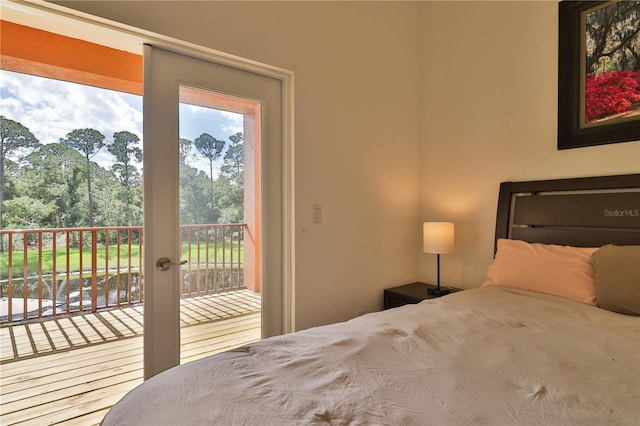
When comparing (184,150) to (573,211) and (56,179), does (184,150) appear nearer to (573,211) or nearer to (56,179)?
(56,179)

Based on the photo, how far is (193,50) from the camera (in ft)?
6.30

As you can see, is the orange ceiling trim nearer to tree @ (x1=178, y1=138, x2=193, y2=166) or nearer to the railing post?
tree @ (x1=178, y1=138, x2=193, y2=166)

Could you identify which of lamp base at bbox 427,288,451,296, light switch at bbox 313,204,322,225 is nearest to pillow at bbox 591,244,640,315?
lamp base at bbox 427,288,451,296

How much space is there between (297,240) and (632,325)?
5.67 ft

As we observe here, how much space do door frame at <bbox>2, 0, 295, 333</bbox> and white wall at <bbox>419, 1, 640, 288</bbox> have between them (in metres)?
1.39

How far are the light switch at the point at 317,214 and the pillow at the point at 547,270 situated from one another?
3.92 feet

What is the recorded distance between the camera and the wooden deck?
6.50 feet

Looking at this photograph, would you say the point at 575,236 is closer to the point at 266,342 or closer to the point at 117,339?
the point at 266,342

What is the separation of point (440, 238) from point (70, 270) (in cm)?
363

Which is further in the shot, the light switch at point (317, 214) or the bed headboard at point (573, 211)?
the light switch at point (317, 214)

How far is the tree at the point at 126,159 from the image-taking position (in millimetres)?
2488

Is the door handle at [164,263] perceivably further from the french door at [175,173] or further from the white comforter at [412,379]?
the white comforter at [412,379]

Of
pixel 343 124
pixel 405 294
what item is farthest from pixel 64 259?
pixel 405 294

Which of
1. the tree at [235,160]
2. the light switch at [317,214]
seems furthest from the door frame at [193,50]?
the tree at [235,160]
